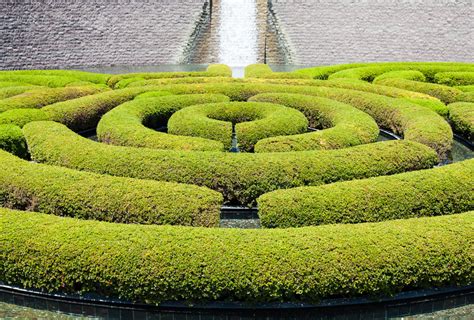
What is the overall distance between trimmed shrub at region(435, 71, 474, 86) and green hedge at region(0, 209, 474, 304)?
51.2ft

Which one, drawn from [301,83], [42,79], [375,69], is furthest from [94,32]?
[375,69]

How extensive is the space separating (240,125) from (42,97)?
7.01 m

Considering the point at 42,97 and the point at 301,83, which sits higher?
the point at 42,97

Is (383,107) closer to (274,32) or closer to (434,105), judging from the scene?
(434,105)

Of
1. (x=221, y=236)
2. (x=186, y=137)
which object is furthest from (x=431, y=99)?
(x=221, y=236)

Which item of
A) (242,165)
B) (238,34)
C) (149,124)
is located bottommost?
(238,34)

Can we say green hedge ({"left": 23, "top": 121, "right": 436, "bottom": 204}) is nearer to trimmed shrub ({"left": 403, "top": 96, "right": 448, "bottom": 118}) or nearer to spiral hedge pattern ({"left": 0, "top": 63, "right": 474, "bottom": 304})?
spiral hedge pattern ({"left": 0, "top": 63, "right": 474, "bottom": 304})

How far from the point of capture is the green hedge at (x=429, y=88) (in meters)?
19.1

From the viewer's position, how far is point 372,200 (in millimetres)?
9477

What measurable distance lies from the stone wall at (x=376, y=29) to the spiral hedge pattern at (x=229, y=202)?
15524 millimetres

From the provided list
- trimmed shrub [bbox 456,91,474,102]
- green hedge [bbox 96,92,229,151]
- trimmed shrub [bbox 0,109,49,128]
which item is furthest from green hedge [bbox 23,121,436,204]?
trimmed shrub [bbox 456,91,474,102]

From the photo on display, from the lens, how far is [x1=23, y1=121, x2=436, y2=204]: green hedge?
35.2ft

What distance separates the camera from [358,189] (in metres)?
9.61

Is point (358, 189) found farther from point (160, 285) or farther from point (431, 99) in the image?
point (431, 99)
